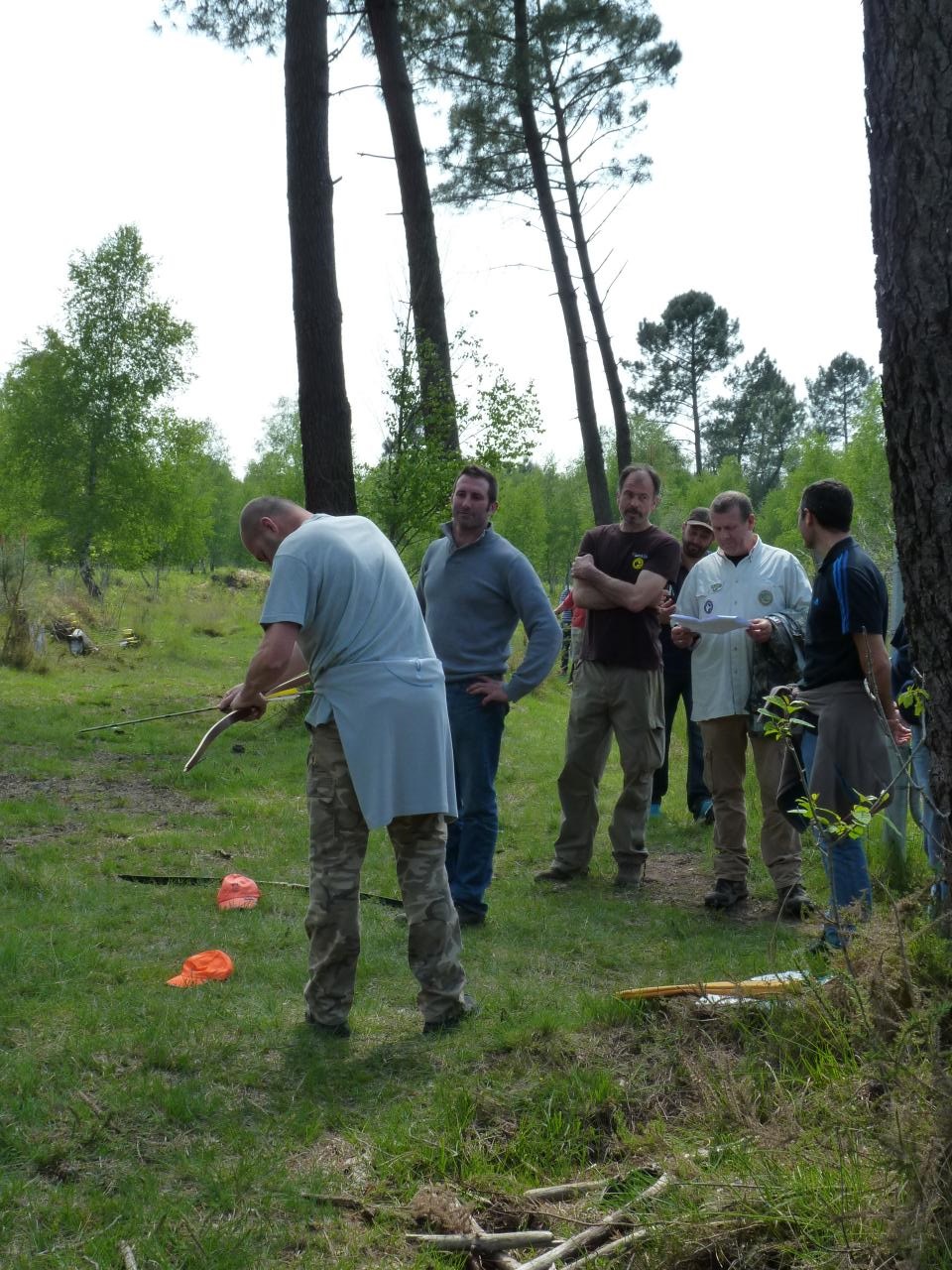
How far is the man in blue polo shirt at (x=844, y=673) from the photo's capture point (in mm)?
5227

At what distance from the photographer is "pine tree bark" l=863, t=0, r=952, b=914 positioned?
3207 mm

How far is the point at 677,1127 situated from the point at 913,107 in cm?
292

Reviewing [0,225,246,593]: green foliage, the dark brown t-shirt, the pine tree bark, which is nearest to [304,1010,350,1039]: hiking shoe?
the pine tree bark

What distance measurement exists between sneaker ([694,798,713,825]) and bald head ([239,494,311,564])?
4910 millimetres

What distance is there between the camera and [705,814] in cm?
888

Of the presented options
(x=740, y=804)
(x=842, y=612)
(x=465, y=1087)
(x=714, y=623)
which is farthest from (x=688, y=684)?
(x=465, y=1087)

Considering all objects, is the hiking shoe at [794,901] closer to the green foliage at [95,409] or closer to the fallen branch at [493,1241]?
the fallen branch at [493,1241]

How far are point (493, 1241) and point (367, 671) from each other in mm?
2142

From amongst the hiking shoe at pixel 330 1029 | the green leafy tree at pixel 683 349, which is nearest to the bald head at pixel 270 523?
the hiking shoe at pixel 330 1029

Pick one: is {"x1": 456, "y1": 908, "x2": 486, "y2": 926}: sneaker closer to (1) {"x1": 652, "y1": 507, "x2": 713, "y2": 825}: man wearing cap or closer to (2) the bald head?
(2) the bald head

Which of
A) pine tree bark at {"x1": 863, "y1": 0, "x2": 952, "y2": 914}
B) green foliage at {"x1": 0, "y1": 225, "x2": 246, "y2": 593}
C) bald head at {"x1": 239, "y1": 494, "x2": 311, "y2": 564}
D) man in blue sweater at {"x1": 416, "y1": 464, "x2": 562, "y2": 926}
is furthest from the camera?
green foliage at {"x1": 0, "y1": 225, "x2": 246, "y2": 593}

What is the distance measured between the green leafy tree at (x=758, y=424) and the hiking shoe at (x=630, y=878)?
5126 cm

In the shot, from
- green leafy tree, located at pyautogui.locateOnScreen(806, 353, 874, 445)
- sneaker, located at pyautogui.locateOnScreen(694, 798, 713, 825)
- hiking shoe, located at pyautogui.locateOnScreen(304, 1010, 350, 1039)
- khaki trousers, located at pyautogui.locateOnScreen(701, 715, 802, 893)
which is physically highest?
green leafy tree, located at pyautogui.locateOnScreen(806, 353, 874, 445)

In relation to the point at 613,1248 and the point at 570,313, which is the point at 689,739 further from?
the point at 570,313
